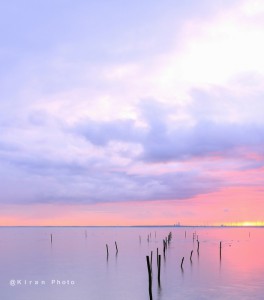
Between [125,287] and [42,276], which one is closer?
[125,287]

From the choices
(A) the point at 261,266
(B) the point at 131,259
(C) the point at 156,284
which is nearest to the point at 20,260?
(B) the point at 131,259

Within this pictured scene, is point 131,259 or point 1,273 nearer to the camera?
point 1,273

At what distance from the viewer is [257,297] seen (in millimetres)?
35406

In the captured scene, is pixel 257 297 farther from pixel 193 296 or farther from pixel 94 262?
pixel 94 262

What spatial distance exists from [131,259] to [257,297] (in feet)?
108

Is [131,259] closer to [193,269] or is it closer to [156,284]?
[193,269]

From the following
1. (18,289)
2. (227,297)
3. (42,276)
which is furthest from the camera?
(42,276)

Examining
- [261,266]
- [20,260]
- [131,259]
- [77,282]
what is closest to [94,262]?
[131,259]

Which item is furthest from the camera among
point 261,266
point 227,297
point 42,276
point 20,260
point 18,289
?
point 20,260

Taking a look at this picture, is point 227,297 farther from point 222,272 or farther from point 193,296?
point 222,272

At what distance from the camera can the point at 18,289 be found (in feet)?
127

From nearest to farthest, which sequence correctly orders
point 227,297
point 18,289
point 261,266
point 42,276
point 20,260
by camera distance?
point 227,297
point 18,289
point 42,276
point 261,266
point 20,260

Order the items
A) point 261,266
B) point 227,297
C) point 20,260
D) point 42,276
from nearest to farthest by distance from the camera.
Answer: point 227,297, point 42,276, point 261,266, point 20,260

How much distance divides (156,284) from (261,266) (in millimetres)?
22464
